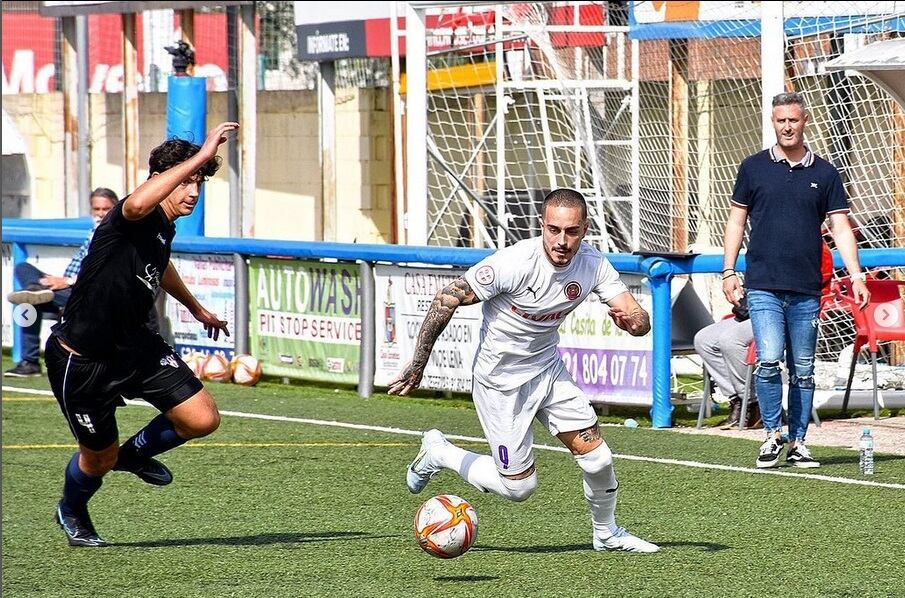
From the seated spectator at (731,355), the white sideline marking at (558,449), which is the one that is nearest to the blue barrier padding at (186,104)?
the white sideline marking at (558,449)

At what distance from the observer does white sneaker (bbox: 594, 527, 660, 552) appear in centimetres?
689

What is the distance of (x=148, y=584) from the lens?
252 inches

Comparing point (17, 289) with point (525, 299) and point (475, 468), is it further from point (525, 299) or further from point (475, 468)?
point (525, 299)

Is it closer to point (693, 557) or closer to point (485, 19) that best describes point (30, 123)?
point (485, 19)

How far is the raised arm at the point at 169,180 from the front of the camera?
6.27m

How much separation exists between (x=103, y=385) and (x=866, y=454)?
4.24 metres

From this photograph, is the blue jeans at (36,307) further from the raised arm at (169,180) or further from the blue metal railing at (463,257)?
the raised arm at (169,180)

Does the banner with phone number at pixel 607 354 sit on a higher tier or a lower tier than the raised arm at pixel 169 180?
lower

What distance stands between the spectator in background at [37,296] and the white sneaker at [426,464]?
5.79m

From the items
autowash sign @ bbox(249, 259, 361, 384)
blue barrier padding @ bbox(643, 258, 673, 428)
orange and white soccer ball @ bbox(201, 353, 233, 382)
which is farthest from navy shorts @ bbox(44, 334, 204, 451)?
orange and white soccer ball @ bbox(201, 353, 233, 382)

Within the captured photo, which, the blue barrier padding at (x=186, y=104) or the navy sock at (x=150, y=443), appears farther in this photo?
the blue barrier padding at (x=186, y=104)

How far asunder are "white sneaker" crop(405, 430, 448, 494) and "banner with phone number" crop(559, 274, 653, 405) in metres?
4.29

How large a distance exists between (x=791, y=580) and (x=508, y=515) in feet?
6.53

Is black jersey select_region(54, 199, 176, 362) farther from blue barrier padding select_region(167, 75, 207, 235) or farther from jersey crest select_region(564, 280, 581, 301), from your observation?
blue barrier padding select_region(167, 75, 207, 235)
